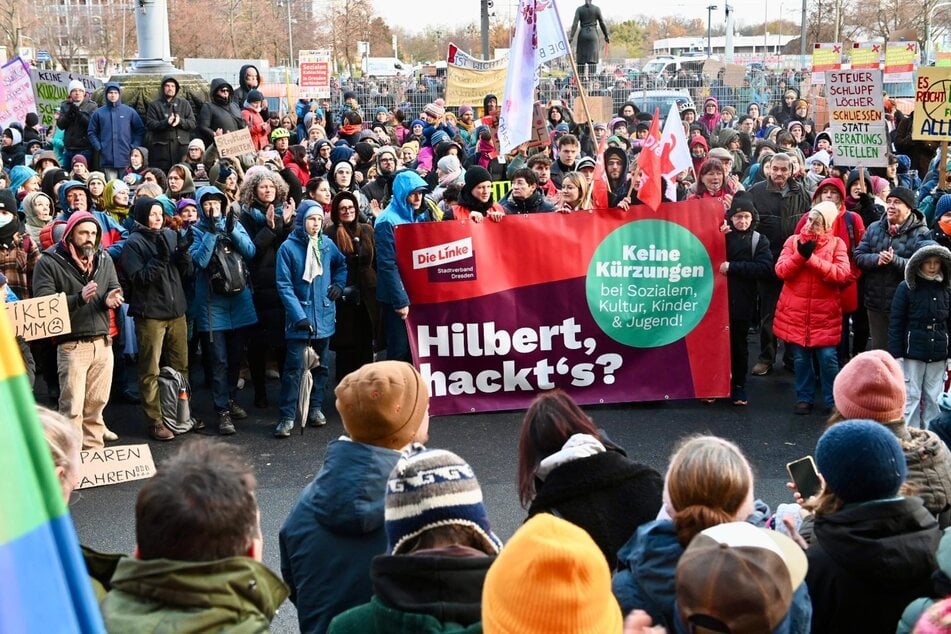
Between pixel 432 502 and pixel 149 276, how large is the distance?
224 inches

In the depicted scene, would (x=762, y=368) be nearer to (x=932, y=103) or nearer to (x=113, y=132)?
(x=932, y=103)

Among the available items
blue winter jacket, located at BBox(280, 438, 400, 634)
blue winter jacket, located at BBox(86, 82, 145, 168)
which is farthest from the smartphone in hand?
blue winter jacket, located at BBox(86, 82, 145, 168)

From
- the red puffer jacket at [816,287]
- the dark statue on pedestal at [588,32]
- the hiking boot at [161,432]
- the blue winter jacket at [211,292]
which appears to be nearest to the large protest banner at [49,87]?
the blue winter jacket at [211,292]

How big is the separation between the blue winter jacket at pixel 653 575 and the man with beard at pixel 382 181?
836 cm

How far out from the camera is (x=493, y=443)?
793cm

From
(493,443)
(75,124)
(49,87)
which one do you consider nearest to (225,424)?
(493,443)

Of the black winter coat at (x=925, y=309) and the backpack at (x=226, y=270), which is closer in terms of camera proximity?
the black winter coat at (x=925, y=309)

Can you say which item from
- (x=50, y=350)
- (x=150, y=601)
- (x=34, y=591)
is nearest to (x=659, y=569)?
(x=150, y=601)

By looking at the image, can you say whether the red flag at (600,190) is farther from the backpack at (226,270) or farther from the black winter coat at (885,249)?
the backpack at (226,270)

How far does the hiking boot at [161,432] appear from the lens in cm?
809

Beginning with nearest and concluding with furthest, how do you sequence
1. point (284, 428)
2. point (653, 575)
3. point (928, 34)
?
point (653, 575), point (284, 428), point (928, 34)

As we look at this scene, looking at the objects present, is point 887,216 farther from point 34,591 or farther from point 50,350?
point 34,591

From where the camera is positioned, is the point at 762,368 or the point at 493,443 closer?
the point at 493,443

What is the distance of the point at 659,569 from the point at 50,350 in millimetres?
6903
